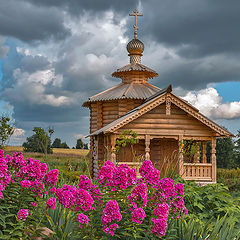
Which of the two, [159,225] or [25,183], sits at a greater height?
[25,183]

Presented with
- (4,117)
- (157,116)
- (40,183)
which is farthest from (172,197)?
(157,116)

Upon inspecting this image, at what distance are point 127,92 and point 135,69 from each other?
8.13ft

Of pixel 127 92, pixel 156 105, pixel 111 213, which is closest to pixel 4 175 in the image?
pixel 111 213

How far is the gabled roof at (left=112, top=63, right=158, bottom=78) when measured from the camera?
1031 inches

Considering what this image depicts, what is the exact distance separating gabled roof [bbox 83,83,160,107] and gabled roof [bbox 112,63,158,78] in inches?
33.9

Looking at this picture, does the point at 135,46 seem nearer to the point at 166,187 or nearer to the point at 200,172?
the point at 200,172

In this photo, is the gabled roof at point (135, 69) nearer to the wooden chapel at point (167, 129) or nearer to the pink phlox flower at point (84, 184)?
the wooden chapel at point (167, 129)

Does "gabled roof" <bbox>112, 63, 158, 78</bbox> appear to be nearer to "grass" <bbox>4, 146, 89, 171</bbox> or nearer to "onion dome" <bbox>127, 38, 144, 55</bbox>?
"onion dome" <bbox>127, 38, 144, 55</bbox>

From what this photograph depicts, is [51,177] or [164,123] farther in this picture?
[164,123]

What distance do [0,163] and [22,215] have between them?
0.80 metres

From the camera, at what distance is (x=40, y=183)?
4.97 m

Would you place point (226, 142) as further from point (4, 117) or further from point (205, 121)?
point (4, 117)

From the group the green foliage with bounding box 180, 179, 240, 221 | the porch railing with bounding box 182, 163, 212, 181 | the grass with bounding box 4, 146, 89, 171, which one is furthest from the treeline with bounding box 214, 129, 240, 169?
the green foliage with bounding box 180, 179, 240, 221

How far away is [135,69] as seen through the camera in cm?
2602
